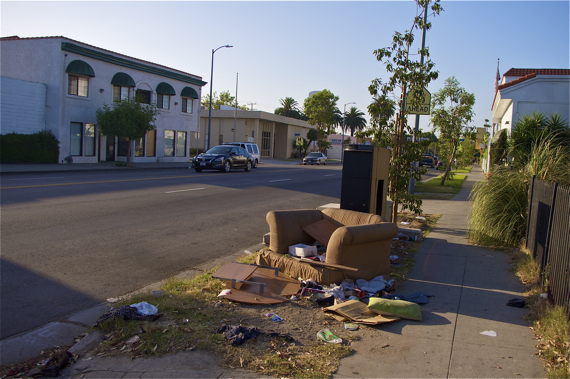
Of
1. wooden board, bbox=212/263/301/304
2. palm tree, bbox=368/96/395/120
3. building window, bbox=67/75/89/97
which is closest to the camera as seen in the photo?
wooden board, bbox=212/263/301/304

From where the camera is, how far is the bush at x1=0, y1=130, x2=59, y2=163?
83.8 ft

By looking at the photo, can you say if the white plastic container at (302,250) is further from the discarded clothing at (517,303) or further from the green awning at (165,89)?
the green awning at (165,89)

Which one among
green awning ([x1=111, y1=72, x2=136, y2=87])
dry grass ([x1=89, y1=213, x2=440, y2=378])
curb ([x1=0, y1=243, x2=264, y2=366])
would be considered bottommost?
curb ([x1=0, y1=243, x2=264, y2=366])

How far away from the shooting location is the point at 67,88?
95.0 ft

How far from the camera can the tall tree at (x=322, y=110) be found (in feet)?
244

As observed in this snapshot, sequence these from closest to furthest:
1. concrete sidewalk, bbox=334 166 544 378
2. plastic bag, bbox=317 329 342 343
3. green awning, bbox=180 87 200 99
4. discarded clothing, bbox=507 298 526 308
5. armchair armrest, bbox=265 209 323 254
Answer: concrete sidewalk, bbox=334 166 544 378 → plastic bag, bbox=317 329 342 343 → discarded clothing, bbox=507 298 526 308 → armchair armrest, bbox=265 209 323 254 → green awning, bbox=180 87 200 99

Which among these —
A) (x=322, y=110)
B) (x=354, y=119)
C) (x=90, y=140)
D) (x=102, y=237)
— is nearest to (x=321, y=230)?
(x=102, y=237)

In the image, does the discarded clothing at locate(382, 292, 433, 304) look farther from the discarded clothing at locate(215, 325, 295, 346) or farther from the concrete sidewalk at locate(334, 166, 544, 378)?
the discarded clothing at locate(215, 325, 295, 346)

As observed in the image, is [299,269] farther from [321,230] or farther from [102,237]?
[102,237]

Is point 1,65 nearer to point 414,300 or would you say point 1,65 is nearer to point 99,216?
point 99,216

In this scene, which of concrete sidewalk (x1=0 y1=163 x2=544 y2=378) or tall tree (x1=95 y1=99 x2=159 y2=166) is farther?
tall tree (x1=95 y1=99 x2=159 y2=166)

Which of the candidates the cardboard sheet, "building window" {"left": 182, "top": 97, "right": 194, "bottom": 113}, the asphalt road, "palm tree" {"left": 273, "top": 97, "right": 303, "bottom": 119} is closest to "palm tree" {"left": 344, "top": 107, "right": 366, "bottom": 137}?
"palm tree" {"left": 273, "top": 97, "right": 303, "bottom": 119}

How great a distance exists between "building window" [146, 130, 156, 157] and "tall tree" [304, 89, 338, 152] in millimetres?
39267

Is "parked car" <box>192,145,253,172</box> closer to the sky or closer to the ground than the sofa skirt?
closer to the sky
